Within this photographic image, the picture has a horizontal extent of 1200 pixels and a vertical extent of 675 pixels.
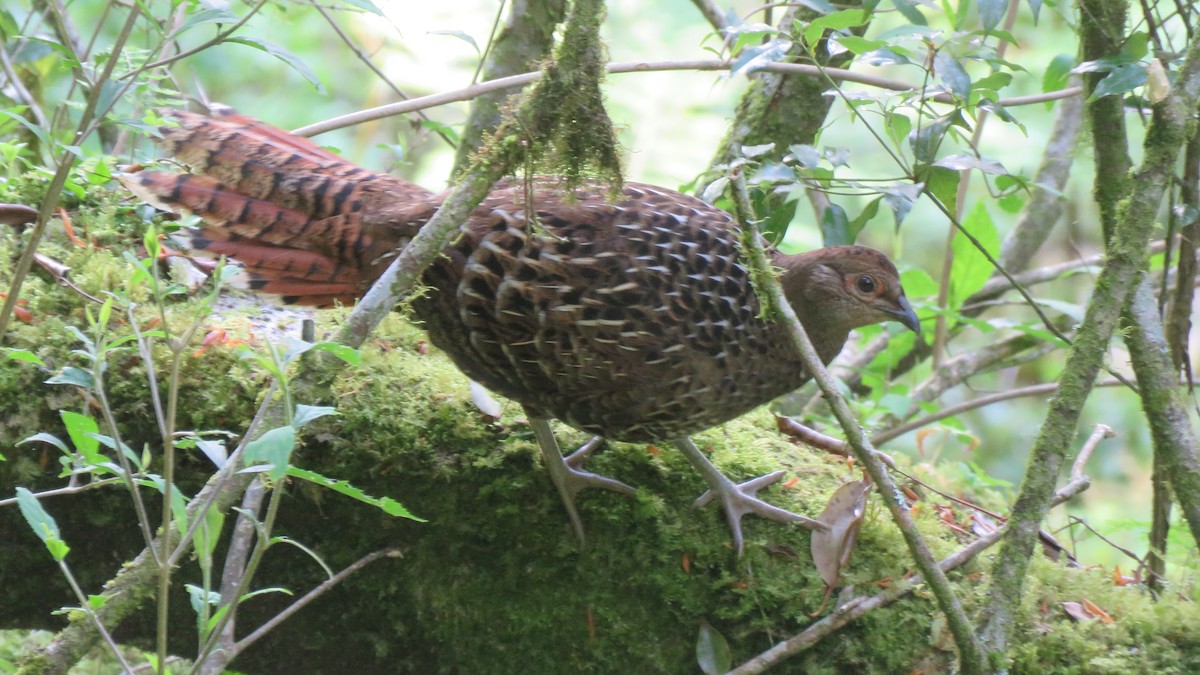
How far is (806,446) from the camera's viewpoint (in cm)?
362

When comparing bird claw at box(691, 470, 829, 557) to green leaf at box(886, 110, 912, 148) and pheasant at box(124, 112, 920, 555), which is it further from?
green leaf at box(886, 110, 912, 148)

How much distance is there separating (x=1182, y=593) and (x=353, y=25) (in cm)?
745

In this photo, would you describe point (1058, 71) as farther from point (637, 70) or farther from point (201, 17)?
point (201, 17)

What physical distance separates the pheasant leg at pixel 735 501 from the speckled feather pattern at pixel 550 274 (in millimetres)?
184

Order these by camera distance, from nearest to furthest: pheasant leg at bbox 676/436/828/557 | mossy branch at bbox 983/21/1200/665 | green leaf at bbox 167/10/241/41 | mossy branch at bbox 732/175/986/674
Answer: green leaf at bbox 167/10/241/41, mossy branch at bbox 732/175/986/674, mossy branch at bbox 983/21/1200/665, pheasant leg at bbox 676/436/828/557

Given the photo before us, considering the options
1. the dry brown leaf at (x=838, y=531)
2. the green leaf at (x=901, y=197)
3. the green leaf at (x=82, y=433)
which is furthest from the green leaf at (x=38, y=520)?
the green leaf at (x=901, y=197)

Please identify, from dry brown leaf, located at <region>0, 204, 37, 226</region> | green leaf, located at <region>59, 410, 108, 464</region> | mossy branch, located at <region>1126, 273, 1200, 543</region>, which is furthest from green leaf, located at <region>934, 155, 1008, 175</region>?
dry brown leaf, located at <region>0, 204, 37, 226</region>

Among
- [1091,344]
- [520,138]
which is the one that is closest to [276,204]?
[520,138]

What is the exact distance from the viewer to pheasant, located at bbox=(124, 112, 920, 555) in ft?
8.96

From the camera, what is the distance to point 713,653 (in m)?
2.62

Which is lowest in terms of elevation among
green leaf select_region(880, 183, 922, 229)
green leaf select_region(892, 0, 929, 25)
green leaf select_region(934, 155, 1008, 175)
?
green leaf select_region(880, 183, 922, 229)

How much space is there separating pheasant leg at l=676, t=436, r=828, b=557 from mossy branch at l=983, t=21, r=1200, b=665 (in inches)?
22.1

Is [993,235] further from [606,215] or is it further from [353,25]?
[353,25]

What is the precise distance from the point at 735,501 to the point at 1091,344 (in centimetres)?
108
